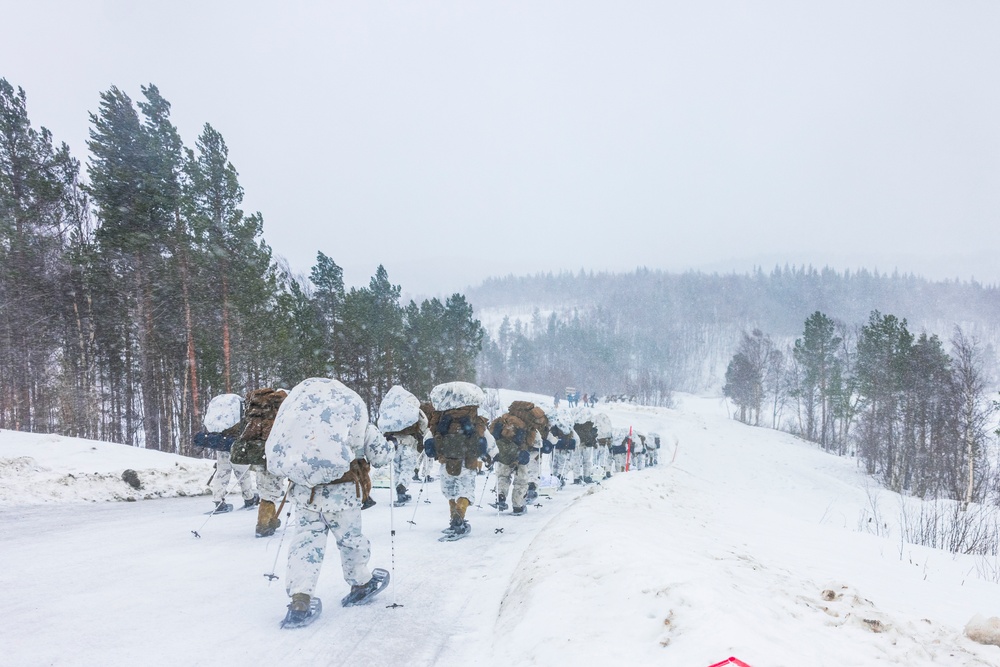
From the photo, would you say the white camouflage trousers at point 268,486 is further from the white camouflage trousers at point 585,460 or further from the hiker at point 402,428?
the white camouflage trousers at point 585,460

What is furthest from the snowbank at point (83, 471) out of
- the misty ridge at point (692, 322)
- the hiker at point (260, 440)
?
the misty ridge at point (692, 322)

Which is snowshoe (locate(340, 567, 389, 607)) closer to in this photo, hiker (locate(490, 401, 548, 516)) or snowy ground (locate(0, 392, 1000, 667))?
snowy ground (locate(0, 392, 1000, 667))

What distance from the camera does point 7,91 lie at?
20578 millimetres

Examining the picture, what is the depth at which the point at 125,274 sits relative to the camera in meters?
20.9

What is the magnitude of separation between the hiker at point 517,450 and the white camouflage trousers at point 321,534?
5.42 m

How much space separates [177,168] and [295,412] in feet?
71.1

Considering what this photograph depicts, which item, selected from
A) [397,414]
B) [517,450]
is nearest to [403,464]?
[397,414]

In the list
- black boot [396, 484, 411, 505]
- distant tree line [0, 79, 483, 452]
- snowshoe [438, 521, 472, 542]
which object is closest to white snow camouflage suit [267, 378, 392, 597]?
snowshoe [438, 521, 472, 542]

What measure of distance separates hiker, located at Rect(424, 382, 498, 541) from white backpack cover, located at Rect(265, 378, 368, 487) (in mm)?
3776

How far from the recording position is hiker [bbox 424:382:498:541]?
28.7ft

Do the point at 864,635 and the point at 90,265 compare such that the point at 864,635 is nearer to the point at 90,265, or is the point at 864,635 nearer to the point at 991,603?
the point at 991,603

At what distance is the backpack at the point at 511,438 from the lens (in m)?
10.6

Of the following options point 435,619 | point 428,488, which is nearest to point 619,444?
point 428,488

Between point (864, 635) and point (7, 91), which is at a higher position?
point (7, 91)
